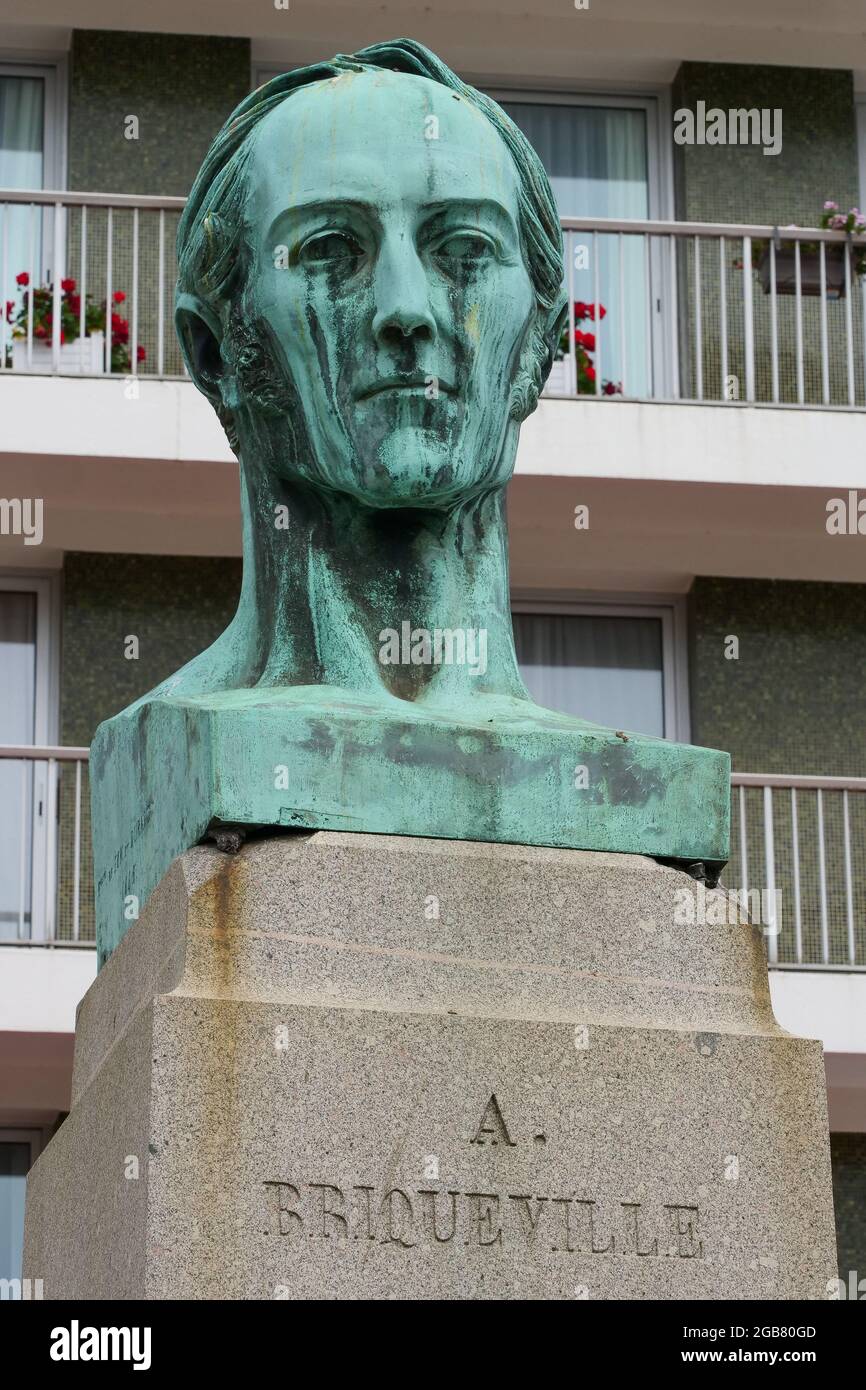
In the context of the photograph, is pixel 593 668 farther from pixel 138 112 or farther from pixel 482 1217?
pixel 482 1217

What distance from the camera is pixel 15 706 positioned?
1639cm

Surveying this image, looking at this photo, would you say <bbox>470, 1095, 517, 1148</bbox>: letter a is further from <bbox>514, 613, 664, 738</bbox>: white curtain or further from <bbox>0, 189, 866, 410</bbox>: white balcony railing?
<bbox>514, 613, 664, 738</bbox>: white curtain

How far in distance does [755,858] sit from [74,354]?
4168mm

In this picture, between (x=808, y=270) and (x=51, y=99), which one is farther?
(x=51, y=99)

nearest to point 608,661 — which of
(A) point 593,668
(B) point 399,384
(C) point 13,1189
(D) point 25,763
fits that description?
(A) point 593,668

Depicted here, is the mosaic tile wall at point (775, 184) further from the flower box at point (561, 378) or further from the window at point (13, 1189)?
the window at point (13, 1189)

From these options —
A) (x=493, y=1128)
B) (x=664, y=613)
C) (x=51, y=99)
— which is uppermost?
(x=51, y=99)

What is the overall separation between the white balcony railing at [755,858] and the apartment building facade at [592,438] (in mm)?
22

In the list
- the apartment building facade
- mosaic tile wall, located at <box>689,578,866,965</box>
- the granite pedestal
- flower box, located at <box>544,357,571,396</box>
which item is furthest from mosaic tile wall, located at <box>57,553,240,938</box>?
the granite pedestal

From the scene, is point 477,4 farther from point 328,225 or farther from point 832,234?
point 328,225

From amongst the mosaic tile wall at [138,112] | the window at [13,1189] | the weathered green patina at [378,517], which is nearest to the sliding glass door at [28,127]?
the mosaic tile wall at [138,112]

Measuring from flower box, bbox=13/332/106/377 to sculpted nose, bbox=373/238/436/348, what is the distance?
1053 centimetres
